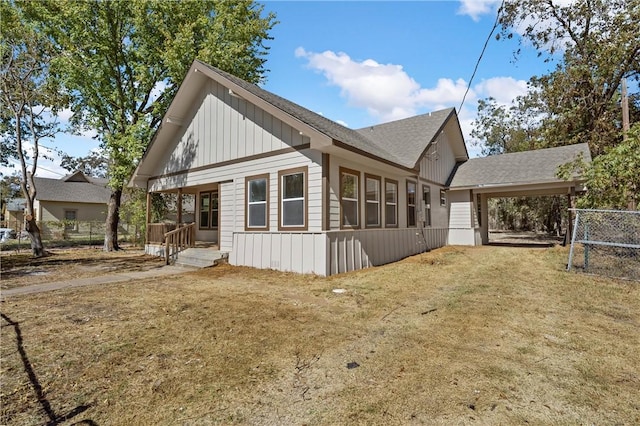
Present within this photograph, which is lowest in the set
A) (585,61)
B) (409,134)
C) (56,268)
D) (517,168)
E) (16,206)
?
(56,268)

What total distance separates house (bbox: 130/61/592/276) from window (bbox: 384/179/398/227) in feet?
0.12

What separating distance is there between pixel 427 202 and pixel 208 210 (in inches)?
385

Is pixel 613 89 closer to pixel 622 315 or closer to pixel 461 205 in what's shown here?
pixel 461 205

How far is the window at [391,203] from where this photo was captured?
11070 mm

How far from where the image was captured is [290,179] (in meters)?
9.00

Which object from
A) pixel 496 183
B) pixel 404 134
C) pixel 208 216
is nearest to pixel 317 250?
pixel 208 216

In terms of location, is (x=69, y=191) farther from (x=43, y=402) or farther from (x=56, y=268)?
(x=43, y=402)

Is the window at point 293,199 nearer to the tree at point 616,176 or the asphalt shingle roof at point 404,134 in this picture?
the asphalt shingle roof at point 404,134

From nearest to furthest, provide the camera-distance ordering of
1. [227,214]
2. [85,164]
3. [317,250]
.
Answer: [317,250] → [227,214] → [85,164]

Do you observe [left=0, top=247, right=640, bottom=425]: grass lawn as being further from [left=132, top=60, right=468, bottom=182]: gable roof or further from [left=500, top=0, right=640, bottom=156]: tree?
[left=500, top=0, right=640, bottom=156]: tree

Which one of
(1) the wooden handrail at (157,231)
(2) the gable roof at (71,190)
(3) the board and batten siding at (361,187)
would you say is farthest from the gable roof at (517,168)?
(2) the gable roof at (71,190)

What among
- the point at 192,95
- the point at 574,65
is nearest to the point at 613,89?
the point at 574,65

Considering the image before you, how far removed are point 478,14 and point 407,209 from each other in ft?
22.2

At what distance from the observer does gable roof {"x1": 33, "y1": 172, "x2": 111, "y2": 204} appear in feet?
94.0
